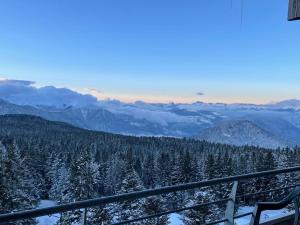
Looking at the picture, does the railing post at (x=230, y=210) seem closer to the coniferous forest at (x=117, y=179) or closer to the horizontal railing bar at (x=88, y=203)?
the horizontal railing bar at (x=88, y=203)

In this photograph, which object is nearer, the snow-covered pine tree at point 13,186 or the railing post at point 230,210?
the railing post at point 230,210

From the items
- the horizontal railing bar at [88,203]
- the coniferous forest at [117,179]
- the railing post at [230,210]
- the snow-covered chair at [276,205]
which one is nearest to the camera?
the horizontal railing bar at [88,203]

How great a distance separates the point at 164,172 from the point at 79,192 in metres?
58.2

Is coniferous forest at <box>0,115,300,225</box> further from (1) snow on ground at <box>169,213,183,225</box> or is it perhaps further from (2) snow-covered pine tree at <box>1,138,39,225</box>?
(1) snow on ground at <box>169,213,183,225</box>

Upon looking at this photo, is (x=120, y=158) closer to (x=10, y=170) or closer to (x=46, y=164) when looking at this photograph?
(x=46, y=164)

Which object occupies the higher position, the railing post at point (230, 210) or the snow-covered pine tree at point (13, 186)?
the railing post at point (230, 210)

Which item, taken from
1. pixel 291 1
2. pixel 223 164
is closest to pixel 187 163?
pixel 223 164

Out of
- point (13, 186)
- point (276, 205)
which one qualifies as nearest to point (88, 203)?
point (276, 205)

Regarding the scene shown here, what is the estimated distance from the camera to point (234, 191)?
17.0 ft

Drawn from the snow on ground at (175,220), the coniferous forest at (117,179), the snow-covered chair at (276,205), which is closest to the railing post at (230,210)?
the coniferous forest at (117,179)

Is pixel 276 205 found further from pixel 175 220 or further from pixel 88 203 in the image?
pixel 175 220

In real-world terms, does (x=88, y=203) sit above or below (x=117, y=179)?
above

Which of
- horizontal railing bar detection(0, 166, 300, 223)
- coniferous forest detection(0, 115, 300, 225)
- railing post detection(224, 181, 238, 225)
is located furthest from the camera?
coniferous forest detection(0, 115, 300, 225)

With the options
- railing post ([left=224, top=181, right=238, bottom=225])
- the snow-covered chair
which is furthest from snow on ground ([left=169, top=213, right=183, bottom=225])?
the snow-covered chair
